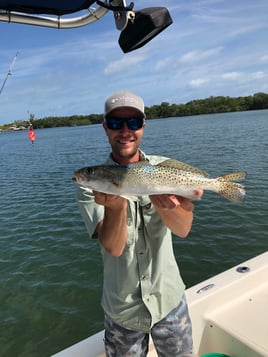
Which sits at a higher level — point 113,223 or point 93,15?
point 93,15

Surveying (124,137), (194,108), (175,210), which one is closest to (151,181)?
(175,210)

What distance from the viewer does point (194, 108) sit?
117 m

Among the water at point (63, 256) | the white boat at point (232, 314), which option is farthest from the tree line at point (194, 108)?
the white boat at point (232, 314)

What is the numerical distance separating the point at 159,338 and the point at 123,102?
2.04m

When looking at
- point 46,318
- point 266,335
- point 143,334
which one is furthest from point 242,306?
point 46,318

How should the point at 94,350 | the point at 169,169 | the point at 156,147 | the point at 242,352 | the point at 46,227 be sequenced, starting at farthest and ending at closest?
the point at 156,147
the point at 46,227
the point at 242,352
the point at 94,350
the point at 169,169

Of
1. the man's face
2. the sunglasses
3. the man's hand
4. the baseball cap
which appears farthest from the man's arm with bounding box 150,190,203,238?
the baseball cap

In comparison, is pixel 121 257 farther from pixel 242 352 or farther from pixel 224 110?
pixel 224 110

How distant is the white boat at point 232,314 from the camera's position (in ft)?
13.0

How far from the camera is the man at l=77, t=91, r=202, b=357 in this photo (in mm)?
2861

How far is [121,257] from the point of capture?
2957 mm

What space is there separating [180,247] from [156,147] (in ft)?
73.2

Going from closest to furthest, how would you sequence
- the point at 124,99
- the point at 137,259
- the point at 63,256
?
the point at 124,99, the point at 137,259, the point at 63,256

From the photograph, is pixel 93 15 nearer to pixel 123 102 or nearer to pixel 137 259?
pixel 123 102
